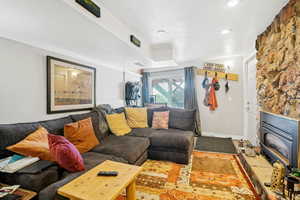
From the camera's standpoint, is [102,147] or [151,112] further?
[151,112]

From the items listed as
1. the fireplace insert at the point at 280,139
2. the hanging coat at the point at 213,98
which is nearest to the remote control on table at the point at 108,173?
the fireplace insert at the point at 280,139

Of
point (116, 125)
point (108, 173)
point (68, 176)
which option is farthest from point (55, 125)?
point (108, 173)

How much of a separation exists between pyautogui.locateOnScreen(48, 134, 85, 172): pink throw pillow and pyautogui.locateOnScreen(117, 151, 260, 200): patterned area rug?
0.70 m

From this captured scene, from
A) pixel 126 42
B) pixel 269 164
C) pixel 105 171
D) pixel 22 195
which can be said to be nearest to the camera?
pixel 22 195

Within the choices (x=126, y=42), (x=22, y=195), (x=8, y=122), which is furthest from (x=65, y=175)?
(x=126, y=42)

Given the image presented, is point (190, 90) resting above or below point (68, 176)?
above

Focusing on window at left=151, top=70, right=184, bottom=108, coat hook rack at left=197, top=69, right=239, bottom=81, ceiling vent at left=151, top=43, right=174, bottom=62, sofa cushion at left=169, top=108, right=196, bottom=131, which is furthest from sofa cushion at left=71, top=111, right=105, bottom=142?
coat hook rack at left=197, top=69, right=239, bottom=81

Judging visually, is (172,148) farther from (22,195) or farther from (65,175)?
(22,195)

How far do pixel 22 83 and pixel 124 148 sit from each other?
163cm

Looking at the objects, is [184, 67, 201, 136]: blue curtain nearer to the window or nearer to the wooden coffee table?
the window

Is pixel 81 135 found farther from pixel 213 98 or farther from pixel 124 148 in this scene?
pixel 213 98

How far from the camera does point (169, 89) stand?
5195 mm

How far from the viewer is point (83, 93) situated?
111 inches

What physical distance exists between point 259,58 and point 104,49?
2.83 meters
